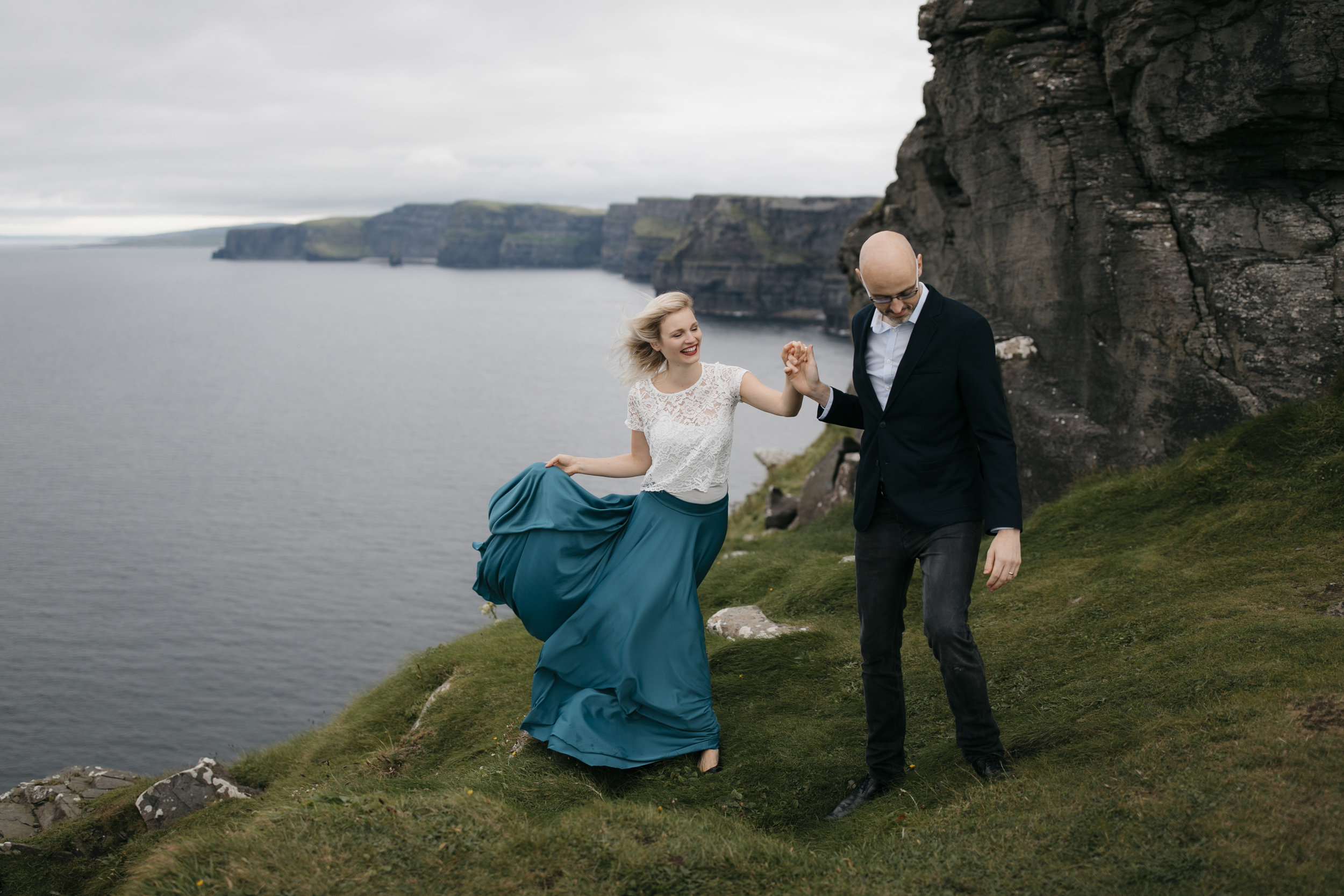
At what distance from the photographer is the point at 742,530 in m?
23.6

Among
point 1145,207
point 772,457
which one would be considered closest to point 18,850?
point 1145,207

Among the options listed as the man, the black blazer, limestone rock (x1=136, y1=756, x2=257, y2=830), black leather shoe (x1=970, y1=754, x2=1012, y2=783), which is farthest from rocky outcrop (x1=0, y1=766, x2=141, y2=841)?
the black blazer

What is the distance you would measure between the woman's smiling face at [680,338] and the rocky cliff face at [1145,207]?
766cm

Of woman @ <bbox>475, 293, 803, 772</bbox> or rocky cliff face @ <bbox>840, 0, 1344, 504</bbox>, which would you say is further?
rocky cliff face @ <bbox>840, 0, 1344, 504</bbox>

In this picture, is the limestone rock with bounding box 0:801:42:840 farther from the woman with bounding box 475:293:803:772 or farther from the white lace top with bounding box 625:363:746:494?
the white lace top with bounding box 625:363:746:494

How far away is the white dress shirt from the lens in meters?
5.67

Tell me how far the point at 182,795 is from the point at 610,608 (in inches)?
181

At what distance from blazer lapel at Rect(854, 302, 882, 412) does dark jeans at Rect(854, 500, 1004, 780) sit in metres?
0.65

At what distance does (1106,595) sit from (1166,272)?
530 centimetres

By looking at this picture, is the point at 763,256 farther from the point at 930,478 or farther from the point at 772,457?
the point at 930,478

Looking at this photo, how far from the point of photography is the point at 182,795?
845 cm

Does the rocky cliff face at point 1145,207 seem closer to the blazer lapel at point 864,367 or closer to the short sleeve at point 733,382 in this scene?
the short sleeve at point 733,382

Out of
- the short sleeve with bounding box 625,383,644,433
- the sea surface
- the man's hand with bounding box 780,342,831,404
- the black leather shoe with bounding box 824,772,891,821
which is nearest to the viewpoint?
the black leather shoe with bounding box 824,772,891,821

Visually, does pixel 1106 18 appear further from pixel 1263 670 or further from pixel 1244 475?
pixel 1263 670
